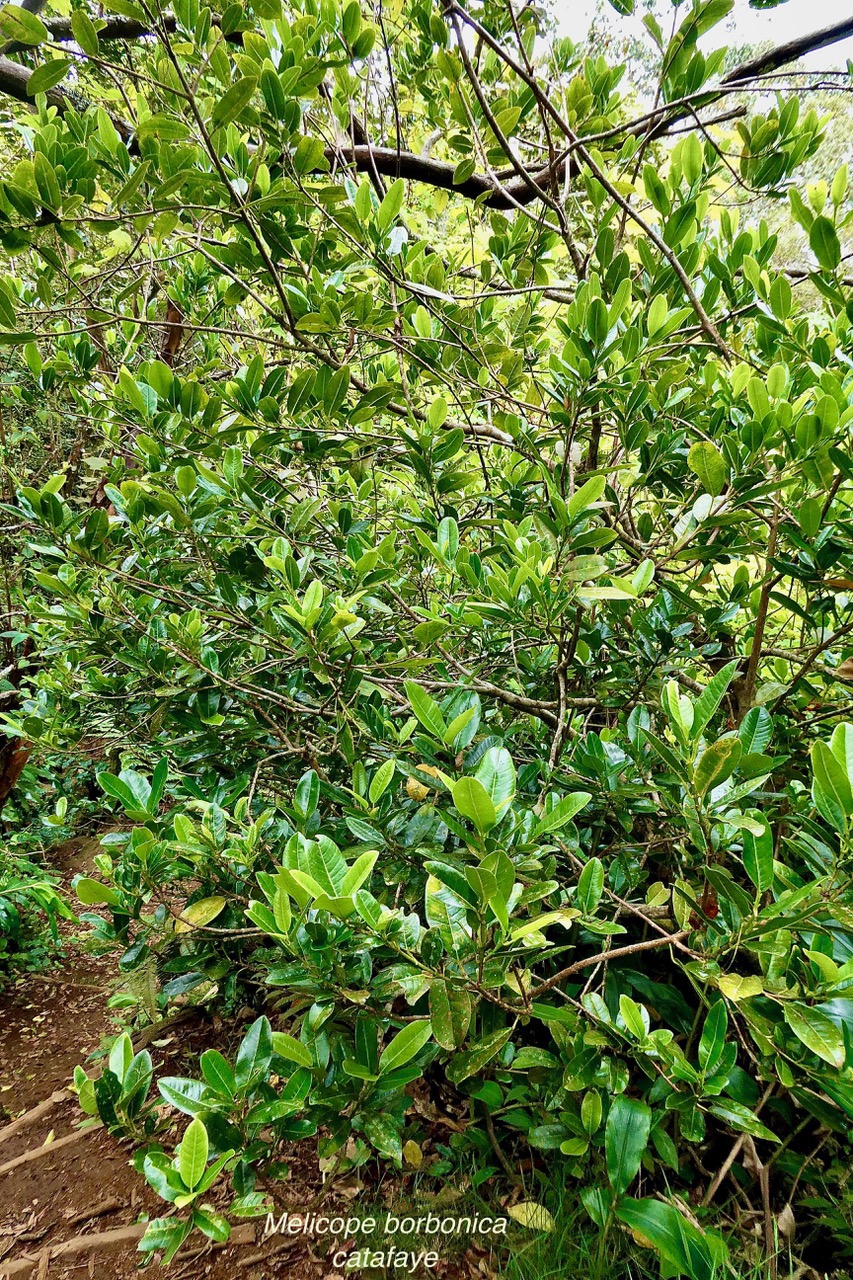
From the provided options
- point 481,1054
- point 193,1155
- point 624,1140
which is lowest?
point 624,1140

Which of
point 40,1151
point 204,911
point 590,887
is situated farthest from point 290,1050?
point 40,1151

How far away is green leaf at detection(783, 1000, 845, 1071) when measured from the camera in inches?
26.7

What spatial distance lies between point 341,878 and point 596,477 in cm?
73

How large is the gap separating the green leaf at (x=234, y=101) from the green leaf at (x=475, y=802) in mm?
1274

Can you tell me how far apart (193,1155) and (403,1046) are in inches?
11.1

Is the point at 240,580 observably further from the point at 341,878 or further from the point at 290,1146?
the point at 290,1146

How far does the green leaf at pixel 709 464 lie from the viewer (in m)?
1.05

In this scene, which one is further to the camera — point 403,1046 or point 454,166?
A: point 454,166

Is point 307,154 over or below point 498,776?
over

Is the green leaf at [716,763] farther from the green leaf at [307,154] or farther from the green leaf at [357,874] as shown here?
the green leaf at [307,154]

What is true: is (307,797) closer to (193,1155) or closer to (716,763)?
(193,1155)

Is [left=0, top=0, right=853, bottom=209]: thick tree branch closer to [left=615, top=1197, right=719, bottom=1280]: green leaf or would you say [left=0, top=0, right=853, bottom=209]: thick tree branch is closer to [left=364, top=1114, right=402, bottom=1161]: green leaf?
[left=364, top=1114, right=402, bottom=1161]: green leaf

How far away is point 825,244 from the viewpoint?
45.3 inches

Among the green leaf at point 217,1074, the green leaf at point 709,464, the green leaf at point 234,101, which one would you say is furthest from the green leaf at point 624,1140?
the green leaf at point 234,101
